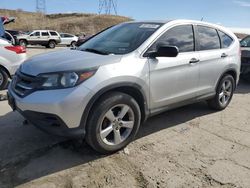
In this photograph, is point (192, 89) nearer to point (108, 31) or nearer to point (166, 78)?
point (166, 78)

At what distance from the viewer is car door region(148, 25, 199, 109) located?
4188 millimetres

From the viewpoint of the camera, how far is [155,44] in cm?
424

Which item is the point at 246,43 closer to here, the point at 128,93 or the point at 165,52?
the point at 165,52

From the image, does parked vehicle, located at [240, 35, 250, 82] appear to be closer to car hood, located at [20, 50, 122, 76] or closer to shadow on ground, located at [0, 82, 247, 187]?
shadow on ground, located at [0, 82, 247, 187]

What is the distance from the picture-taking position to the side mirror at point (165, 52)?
4.02m

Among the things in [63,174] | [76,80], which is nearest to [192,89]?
[76,80]

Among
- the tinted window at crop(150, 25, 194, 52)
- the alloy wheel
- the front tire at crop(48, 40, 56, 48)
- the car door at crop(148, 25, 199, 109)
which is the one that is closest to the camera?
the alloy wheel

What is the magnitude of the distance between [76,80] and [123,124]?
0.93 m

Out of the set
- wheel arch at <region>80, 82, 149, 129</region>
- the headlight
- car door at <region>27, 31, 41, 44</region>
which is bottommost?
car door at <region>27, 31, 41, 44</region>

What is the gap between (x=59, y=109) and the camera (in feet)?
10.9

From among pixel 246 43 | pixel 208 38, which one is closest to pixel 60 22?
pixel 246 43

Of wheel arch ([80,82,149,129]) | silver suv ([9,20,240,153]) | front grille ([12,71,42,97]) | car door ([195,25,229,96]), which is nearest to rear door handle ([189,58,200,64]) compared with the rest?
silver suv ([9,20,240,153])

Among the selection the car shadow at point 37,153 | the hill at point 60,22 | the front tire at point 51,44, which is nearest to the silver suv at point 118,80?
the car shadow at point 37,153

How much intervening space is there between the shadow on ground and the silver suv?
41 centimetres
